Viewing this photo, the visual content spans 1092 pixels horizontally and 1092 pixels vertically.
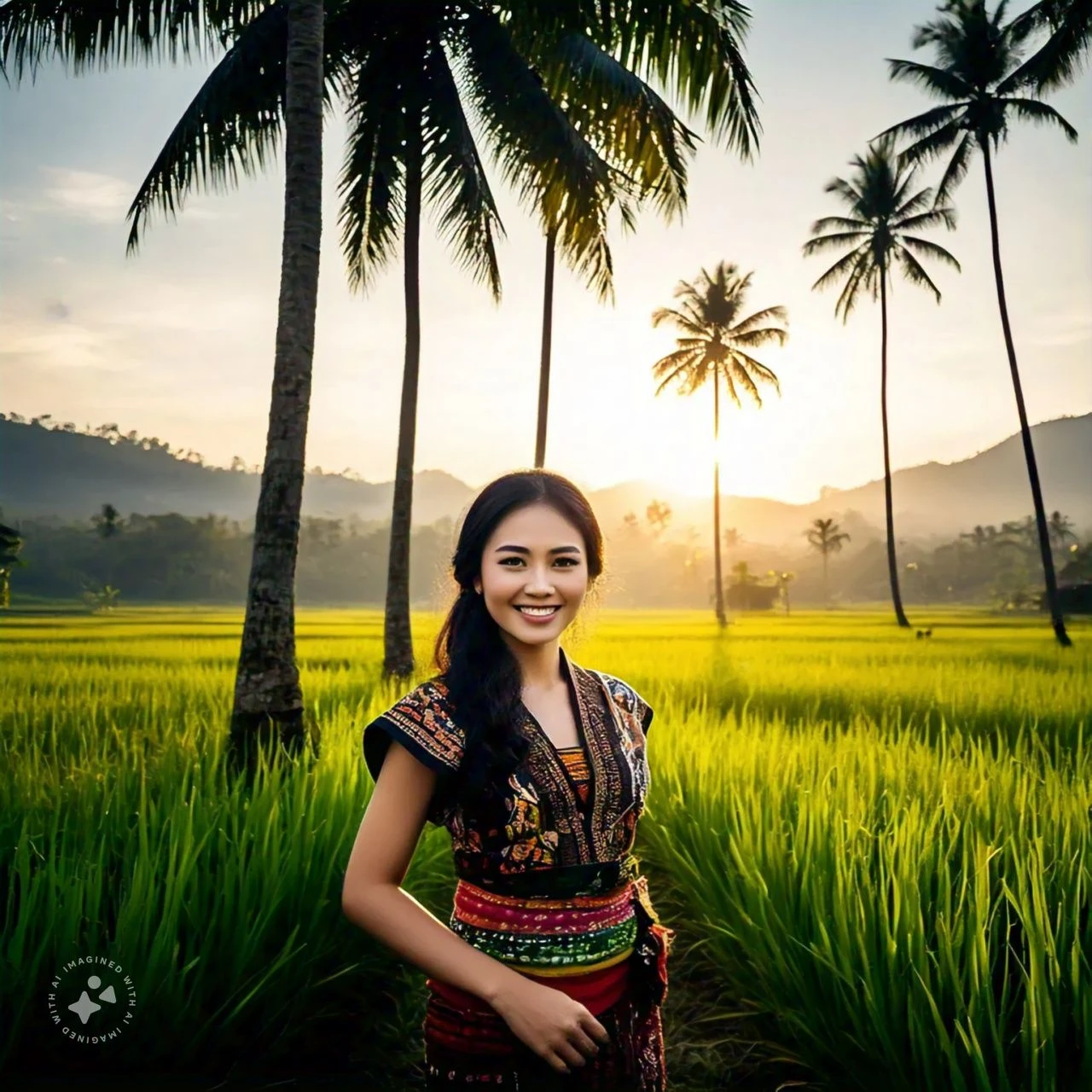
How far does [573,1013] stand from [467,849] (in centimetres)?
27

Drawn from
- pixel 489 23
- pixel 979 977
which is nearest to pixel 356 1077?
pixel 979 977

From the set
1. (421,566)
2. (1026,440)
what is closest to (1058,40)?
(1026,440)

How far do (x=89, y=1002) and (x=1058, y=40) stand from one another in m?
14.0

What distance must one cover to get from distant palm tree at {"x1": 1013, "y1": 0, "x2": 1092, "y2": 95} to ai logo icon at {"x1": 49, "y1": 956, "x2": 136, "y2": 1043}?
13349 millimetres

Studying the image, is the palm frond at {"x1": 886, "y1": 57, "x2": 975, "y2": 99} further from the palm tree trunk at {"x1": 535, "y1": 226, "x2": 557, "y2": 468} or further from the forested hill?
the forested hill

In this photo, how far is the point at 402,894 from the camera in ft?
3.44

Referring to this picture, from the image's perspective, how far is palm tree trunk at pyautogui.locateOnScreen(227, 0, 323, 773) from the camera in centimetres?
382

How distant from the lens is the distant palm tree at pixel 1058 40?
33.2 feet

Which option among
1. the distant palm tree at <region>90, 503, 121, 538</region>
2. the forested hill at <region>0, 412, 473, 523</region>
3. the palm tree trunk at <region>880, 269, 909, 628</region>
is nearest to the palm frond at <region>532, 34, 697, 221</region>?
the palm tree trunk at <region>880, 269, 909, 628</region>

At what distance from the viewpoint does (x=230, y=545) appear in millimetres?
39938

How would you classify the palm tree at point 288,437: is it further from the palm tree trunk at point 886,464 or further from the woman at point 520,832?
the palm tree trunk at point 886,464

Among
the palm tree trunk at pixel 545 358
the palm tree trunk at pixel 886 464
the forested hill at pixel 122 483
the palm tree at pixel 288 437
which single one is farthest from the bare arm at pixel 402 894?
the forested hill at pixel 122 483

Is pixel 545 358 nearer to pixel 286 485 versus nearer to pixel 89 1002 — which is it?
pixel 286 485

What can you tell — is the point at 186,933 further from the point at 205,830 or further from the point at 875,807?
the point at 875,807
